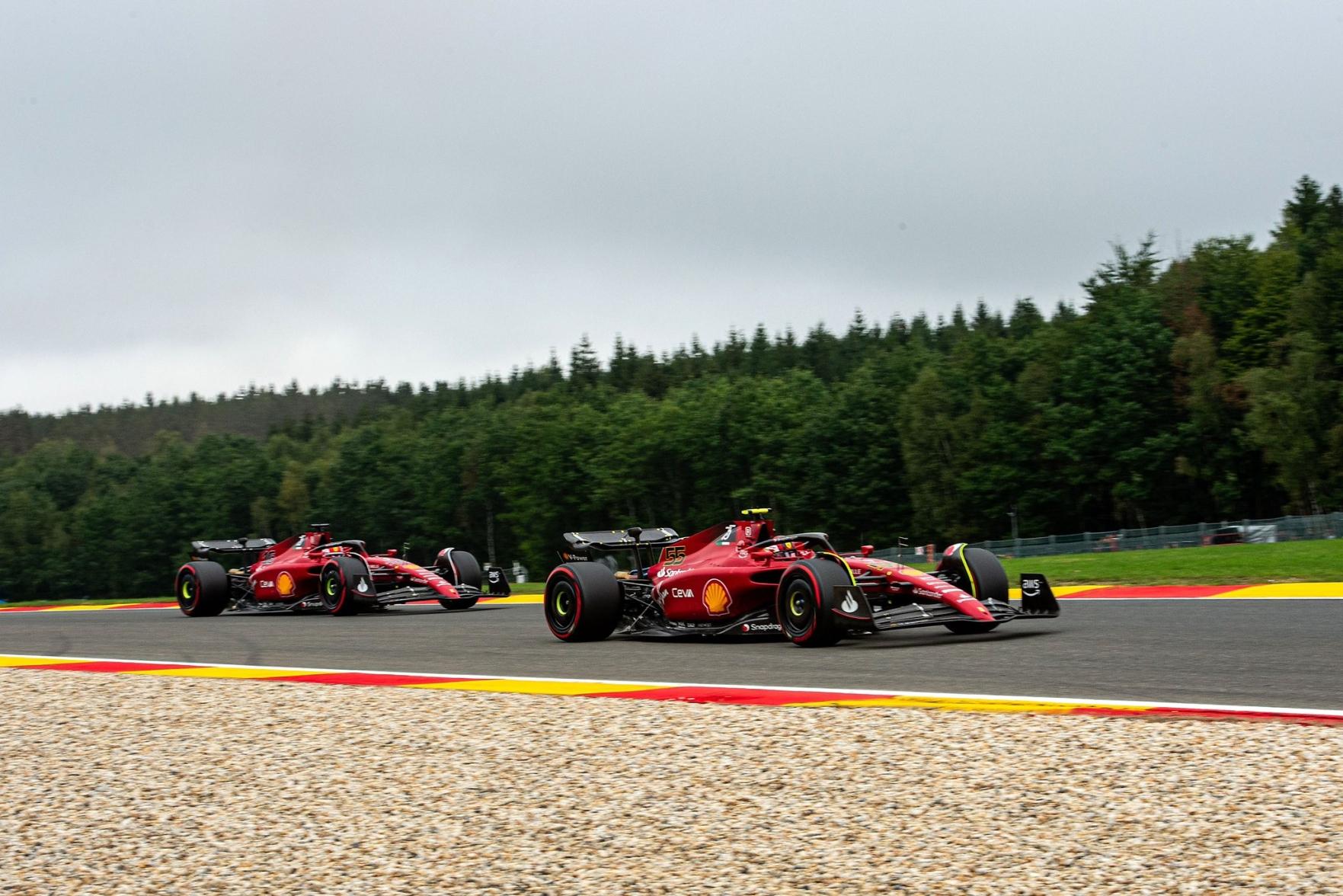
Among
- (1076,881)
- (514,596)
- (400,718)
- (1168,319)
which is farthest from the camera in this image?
(1168,319)

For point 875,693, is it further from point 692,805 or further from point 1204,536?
point 1204,536

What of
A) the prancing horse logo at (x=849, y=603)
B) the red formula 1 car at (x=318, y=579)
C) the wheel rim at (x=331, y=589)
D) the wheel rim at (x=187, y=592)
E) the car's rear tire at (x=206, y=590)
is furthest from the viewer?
the wheel rim at (x=187, y=592)

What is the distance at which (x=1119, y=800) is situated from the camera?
6.11 m

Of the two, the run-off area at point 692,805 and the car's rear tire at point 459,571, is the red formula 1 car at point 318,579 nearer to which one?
the car's rear tire at point 459,571

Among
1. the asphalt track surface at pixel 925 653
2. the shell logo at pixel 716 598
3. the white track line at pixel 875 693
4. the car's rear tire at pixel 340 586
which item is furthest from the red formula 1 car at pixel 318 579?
the shell logo at pixel 716 598

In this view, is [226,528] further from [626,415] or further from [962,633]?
[962,633]

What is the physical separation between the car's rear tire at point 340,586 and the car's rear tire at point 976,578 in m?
11.3

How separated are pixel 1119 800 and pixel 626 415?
102 metres

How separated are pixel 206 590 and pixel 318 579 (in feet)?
8.25

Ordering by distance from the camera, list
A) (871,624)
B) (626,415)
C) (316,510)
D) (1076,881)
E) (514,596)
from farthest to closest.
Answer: (316,510) < (626,415) < (514,596) < (871,624) < (1076,881)

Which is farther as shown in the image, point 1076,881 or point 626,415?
point 626,415

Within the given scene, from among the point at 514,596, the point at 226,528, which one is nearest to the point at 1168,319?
the point at 514,596

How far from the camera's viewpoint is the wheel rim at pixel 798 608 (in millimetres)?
13047

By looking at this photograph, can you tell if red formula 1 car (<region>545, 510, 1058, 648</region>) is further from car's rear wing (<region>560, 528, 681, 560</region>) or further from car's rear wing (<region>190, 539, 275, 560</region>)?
car's rear wing (<region>190, 539, 275, 560</region>)
